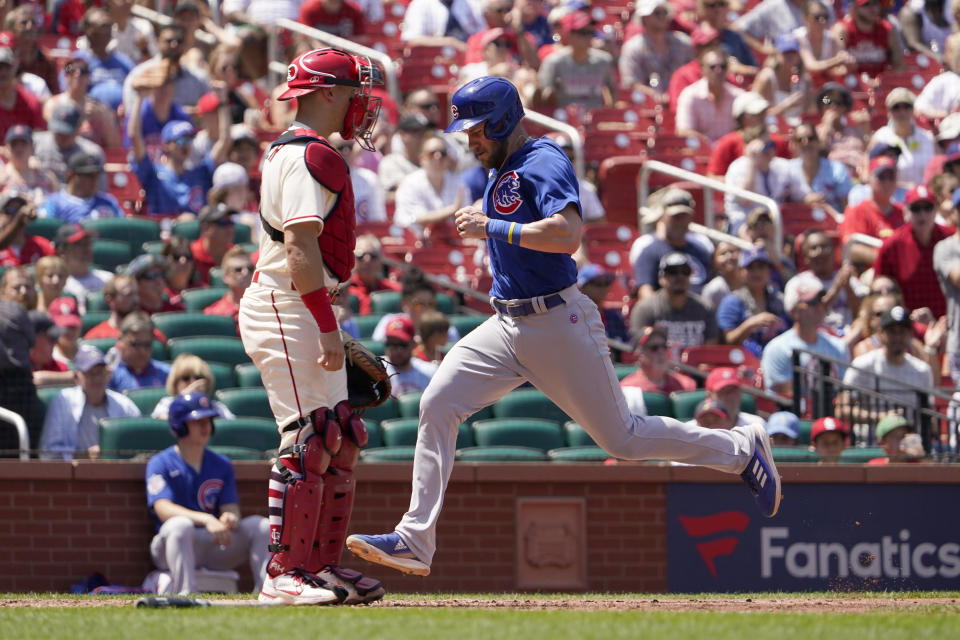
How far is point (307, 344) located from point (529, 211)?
998 mm

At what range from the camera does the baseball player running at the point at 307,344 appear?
6000mm

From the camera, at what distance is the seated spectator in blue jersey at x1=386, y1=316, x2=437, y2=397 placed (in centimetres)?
1042

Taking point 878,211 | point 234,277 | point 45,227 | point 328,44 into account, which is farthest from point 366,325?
point 878,211

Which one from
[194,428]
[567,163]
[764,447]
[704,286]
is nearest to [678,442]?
[764,447]

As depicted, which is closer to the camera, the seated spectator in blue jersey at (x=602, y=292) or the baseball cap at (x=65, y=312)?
the baseball cap at (x=65, y=312)

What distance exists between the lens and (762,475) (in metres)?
6.87

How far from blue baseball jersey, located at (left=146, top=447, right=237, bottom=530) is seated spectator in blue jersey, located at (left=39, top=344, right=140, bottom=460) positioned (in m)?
0.91

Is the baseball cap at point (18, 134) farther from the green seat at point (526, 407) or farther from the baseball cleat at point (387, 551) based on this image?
the baseball cleat at point (387, 551)

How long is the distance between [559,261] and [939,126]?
1096 cm

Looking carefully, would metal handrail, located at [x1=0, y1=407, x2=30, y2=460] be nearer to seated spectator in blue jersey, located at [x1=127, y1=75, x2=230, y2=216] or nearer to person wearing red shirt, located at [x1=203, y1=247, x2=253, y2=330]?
person wearing red shirt, located at [x1=203, y1=247, x2=253, y2=330]

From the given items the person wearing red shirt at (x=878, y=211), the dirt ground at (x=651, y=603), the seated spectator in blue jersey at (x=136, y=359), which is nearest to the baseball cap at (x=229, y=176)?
the seated spectator in blue jersey at (x=136, y=359)

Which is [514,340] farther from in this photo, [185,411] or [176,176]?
[176,176]

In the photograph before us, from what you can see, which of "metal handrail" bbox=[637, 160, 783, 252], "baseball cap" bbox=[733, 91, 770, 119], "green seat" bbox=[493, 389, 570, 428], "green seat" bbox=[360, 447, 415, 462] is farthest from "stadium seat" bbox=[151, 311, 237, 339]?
"baseball cap" bbox=[733, 91, 770, 119]

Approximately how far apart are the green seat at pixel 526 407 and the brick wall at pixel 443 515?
5.02ft
